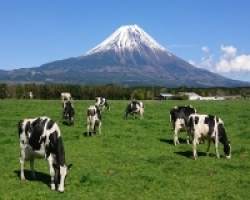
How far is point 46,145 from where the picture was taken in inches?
467

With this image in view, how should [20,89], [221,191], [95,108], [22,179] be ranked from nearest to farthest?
[221,191]
[22,179]
[95,108]
[20,89]

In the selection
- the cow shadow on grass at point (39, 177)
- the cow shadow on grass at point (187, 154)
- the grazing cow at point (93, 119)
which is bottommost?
the cow shadow on grass at point (39, 177)

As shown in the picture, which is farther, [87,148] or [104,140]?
[104,140]

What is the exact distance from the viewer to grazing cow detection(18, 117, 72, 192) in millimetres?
11523

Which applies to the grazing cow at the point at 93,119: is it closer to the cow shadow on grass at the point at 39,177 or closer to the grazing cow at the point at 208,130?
the grazing cow at the point at 208,130

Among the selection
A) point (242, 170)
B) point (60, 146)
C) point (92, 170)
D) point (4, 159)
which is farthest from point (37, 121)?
point (242, 170)

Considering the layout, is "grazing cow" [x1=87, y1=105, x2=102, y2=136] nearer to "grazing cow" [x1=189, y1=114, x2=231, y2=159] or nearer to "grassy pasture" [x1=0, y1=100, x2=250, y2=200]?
"grassy pasture" [x1=0, y1=100, x2=250, y2=200]

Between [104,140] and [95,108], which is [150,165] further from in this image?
[95,108]

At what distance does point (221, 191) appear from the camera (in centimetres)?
1152

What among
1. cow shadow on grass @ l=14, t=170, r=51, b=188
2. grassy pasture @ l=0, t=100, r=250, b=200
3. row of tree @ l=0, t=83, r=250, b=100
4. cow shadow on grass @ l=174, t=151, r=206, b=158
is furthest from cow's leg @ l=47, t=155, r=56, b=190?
row of tree @ l=0, t=83, r=250, b=100

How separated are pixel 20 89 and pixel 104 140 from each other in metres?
62.8

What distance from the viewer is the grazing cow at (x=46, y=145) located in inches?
454

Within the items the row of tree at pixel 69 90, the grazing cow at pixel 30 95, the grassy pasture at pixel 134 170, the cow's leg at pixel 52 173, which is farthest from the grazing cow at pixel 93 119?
the row of tree at pixel 69 90

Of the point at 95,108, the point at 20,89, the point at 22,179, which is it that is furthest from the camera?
the point at 20,89
